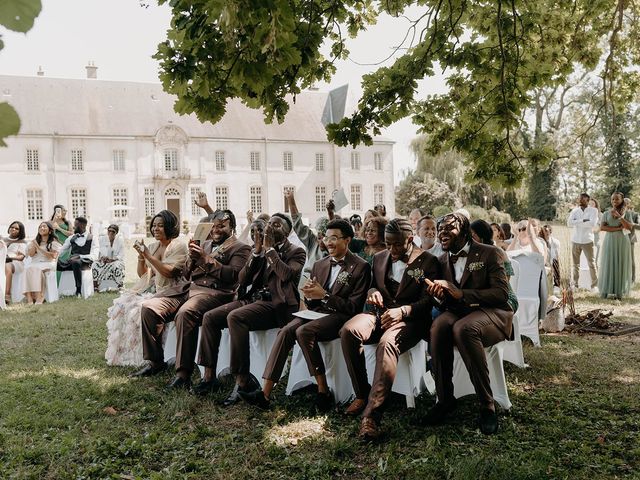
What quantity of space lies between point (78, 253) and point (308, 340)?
9.84 m

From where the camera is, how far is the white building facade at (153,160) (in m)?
43.8

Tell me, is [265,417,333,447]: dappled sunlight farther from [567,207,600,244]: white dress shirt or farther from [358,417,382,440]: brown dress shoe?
[567,207,600,244]: white dress shirt

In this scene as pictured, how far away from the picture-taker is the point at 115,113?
153ft

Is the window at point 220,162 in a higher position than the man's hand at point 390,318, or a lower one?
higher

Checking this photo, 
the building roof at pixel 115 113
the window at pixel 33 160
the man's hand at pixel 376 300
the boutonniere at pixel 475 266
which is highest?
the building roof at pixel 115 113

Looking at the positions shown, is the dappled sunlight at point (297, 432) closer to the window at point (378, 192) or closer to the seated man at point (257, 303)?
the seated man at point (257, 303)

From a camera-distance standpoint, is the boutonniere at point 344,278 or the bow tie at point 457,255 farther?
the boutonniere at point 344,278

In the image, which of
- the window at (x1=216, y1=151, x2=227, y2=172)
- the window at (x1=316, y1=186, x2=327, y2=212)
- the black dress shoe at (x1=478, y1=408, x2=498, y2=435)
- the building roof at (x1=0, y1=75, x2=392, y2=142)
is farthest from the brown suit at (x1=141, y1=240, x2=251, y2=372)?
the window at (x1=316, y1=186, x2=327, y2=212)

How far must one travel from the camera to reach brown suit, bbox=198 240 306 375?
6.20 m

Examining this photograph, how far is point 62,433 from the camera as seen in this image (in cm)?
515

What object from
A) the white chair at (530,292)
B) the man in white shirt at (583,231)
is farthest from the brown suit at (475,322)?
the man in white shirt at (583,231)

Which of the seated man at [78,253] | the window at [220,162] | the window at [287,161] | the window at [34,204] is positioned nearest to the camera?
the seated man at [78,253]

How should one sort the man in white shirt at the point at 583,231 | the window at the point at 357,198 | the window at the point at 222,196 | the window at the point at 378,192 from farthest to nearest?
the window at the point at 378,192
the window at the point at 357,198
the window at the point at 222,196
the man in white shirt at the point at 583,231

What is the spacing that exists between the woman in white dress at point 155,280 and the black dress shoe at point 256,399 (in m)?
2.17
